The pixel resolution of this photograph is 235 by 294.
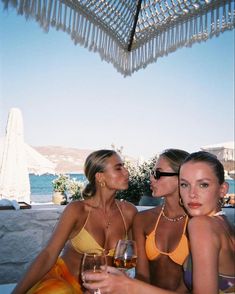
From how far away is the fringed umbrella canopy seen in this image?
2346 millimetres

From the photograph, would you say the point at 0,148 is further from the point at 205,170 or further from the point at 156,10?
the point at 205,170

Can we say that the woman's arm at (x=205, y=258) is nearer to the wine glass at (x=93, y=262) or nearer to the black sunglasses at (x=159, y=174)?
the wine glass at (x=93, y=262)

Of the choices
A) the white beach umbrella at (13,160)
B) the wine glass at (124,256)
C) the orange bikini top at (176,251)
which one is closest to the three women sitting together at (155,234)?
the orange bikini top at (176,251)

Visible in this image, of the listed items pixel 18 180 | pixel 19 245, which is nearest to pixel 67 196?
pixel 18 180

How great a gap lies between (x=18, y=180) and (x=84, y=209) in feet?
14.8

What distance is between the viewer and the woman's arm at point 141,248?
2.27 m

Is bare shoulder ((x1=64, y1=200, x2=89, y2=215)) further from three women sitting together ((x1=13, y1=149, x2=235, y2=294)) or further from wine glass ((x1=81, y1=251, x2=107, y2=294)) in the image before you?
wine glass ((x1=81, y1=251, x2=107, y2=294))

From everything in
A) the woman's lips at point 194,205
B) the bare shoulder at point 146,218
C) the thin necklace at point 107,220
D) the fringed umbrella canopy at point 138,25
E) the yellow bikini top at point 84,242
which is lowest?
the yellow bikini top at point 84,242

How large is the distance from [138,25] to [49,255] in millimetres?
2187

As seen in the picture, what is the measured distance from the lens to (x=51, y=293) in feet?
6.17

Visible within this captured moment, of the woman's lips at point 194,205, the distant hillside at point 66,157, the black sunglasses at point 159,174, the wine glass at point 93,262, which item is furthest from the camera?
the distant hillside at point 66,157

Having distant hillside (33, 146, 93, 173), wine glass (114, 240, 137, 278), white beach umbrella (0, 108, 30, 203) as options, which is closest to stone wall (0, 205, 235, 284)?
wine glass (114, 240, 137, 278)

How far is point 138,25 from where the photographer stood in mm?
2973

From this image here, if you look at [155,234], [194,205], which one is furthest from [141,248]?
[194,205]
